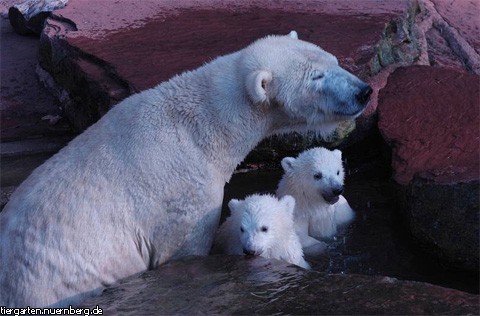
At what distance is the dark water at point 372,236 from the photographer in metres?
5.11

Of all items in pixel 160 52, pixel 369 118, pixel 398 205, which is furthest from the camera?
pixel 160 52

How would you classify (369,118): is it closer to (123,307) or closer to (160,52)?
(160,52)

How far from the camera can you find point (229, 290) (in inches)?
163

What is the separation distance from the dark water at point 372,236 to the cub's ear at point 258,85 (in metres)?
1.36

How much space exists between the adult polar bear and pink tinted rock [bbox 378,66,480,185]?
3.54ft

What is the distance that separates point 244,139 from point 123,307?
45.2 inches

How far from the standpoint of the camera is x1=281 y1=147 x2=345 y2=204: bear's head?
18.1 feet

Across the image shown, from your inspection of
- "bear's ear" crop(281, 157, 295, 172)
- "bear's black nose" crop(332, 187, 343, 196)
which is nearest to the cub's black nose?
"bear's black nose" crop(332, 187, 343, 196)

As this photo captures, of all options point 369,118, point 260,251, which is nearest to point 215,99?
point 260,251

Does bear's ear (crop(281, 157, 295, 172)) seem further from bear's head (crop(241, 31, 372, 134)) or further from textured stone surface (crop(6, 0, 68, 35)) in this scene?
textured stone surface (crop(6, 0, 68, 35))

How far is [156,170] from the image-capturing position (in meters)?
4.52

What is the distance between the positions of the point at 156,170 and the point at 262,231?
0.71 m

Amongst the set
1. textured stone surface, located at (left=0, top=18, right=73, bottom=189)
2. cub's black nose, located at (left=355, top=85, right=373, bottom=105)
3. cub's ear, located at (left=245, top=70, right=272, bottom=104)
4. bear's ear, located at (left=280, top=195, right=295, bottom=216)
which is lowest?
bear's ear, located at (left=280, top=195, right=295, bottom=216)

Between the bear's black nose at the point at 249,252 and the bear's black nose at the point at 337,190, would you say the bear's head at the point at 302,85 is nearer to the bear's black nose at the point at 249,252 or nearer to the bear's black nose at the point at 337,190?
the bear's black nose at the point at 249,252
